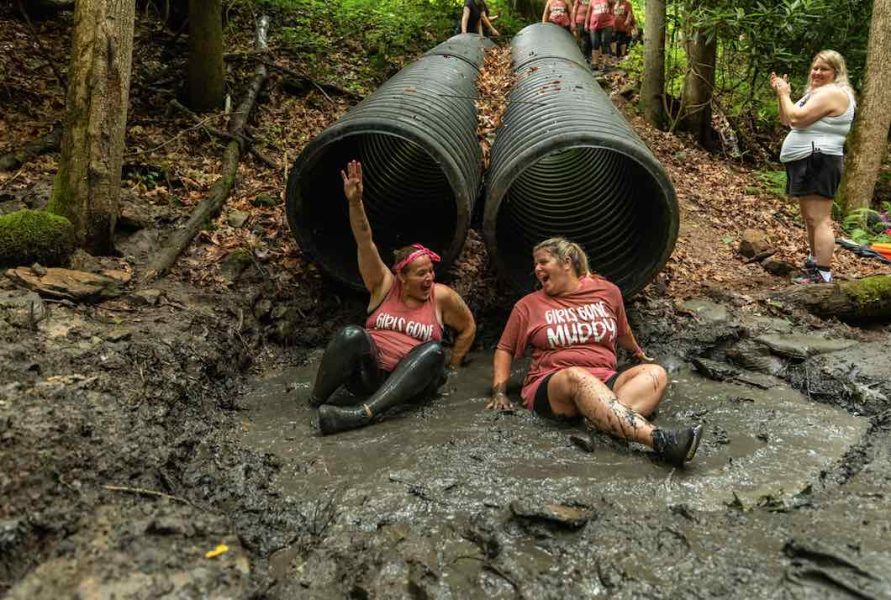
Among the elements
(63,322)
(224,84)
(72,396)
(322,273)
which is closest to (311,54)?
(224,84)

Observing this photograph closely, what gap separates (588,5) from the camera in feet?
44.4

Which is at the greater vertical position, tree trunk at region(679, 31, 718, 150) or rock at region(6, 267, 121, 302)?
tree trunk at region(679, 31, 718, 150)

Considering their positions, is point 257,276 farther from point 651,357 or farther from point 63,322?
point 651,357

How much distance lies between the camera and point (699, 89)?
10.5 meters

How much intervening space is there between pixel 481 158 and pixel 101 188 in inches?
136

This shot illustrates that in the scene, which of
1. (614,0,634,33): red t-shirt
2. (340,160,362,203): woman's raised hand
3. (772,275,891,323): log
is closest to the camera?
(340,160,362,203): woman's raised hand

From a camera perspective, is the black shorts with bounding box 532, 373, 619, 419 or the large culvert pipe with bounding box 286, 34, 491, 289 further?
the large culvert pipe with bounding box 286, 34, 491, 289

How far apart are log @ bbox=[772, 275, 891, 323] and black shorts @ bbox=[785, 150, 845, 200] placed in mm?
872

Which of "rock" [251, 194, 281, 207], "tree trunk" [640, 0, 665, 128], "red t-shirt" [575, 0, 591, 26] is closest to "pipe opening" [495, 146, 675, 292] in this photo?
"rock" [251, 194, 281, 207]

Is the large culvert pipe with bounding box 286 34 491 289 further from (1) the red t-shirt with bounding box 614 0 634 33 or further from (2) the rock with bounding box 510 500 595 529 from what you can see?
(1) the red t-shirt with bounding box 614 0 634 33

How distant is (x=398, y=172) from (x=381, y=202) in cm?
39

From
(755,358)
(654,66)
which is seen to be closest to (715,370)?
(755,358)

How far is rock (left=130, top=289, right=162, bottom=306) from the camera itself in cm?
471

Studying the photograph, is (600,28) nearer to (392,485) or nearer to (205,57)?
(205,57)
